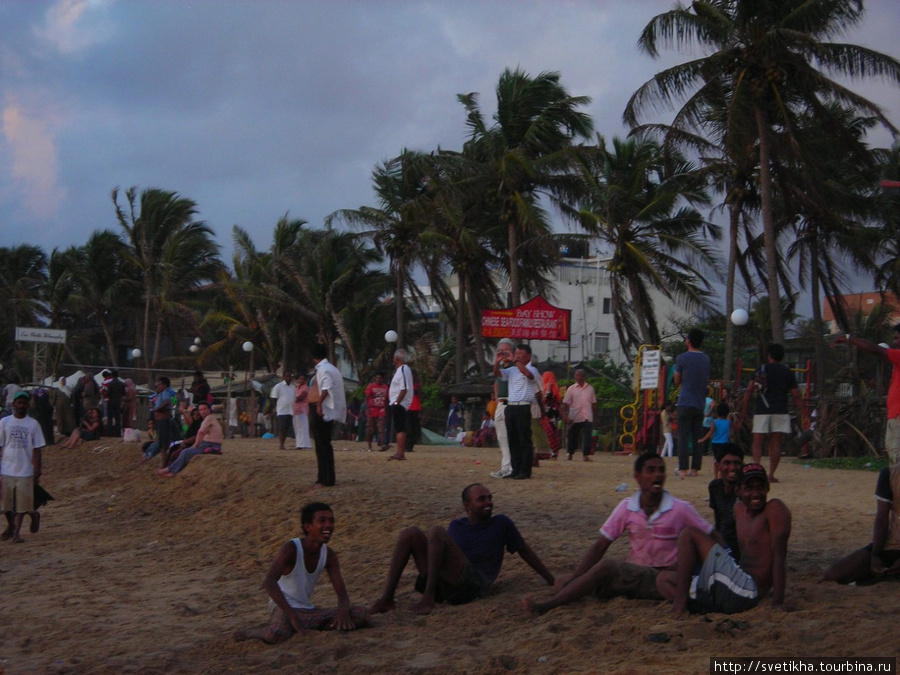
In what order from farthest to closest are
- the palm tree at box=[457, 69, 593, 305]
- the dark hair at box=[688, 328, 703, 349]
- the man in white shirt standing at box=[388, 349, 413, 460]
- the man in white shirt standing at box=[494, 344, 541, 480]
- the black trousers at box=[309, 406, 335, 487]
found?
the palm tree at box=[457, 69, 593, 305] < the man in white shirt standing at box=[388, 349, 413, 460] < the man in white shirt standing at box=[494, 344, 541, 480] < the dark hair at box=[688, 328, 703, 349] < the black trousers at box=[309, 406, 335, 487]

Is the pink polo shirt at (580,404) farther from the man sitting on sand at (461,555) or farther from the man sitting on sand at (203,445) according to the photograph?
the man sitting on sand at (461,555)

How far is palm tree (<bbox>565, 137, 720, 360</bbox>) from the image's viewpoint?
31.4 meters

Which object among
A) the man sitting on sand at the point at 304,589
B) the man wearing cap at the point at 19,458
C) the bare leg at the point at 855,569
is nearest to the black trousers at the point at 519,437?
the man wearing cap at the point at 19,458

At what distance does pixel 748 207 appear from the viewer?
105ft

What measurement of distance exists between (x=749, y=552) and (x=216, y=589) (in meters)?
4.66

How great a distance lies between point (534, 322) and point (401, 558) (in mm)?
18753

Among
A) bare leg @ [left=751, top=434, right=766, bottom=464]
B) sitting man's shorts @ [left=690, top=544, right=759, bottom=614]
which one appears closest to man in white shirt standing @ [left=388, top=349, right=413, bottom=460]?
bare leg @ [left=751, top=434, right=766, bottom=464]

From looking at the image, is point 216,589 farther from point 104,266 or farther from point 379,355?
point 104,266

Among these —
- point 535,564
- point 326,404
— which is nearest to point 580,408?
point 326,404

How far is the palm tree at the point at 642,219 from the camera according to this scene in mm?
31438

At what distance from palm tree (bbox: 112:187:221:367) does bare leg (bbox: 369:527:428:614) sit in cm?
4085

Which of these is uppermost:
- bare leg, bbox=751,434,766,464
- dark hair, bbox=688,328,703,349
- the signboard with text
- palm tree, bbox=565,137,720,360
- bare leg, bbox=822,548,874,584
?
palm tree, bbox=565,137,720,360

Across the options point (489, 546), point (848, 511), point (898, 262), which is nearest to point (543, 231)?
point (898, 262)

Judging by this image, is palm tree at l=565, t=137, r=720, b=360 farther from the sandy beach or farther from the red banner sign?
the sandy beach
